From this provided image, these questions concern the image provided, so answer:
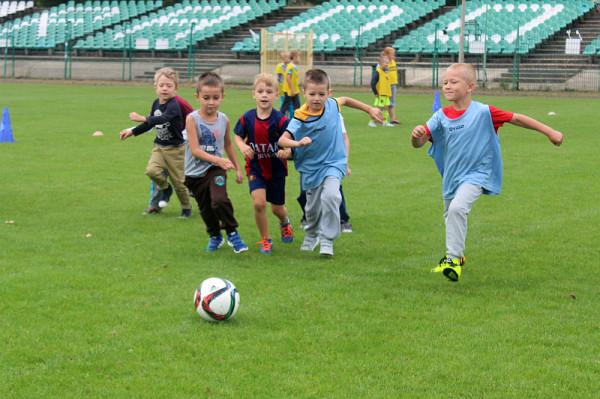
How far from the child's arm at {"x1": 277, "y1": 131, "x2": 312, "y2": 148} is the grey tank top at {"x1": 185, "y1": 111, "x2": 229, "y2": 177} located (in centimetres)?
79

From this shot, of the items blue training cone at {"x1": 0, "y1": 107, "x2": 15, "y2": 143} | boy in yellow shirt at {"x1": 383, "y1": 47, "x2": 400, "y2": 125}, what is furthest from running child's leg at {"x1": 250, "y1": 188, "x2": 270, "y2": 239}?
boy in yellow shirt at {"x1": 383, "y1": 47, "x2": 400, "y2": 125}

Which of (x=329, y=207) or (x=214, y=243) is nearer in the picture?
(x=329, y=207)

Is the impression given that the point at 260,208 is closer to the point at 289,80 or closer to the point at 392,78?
the point at 289,80

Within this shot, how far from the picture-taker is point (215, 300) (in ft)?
21.2

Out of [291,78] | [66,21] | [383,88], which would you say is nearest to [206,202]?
[291,78]

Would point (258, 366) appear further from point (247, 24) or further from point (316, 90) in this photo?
point (247, 24)

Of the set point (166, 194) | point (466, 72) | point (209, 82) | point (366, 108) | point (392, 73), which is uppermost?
point (392, 73)

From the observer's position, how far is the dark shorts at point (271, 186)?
356 inches

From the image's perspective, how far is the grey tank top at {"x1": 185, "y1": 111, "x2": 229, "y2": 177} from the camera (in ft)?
29.4

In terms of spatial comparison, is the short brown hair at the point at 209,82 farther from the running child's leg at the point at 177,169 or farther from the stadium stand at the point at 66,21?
the stadium stand at the point at 66,21

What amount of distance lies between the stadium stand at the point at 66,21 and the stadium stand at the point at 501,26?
1712cm

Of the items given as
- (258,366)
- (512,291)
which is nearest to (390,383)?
(258,366)

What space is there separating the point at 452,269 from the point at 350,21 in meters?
38.5

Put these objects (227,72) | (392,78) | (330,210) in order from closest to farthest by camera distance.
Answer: (330,210), (392,78), (227,72)
